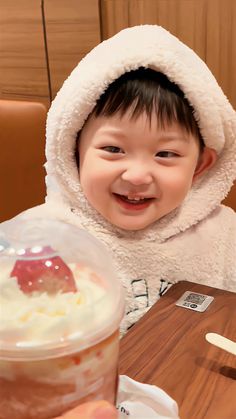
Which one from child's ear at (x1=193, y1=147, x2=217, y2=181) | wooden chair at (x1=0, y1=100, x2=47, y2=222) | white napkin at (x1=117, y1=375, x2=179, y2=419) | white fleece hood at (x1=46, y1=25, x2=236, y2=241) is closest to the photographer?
white napkin at (x1=117, y1=375, x2=179, y2=419)

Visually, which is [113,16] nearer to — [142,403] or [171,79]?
[171,79]

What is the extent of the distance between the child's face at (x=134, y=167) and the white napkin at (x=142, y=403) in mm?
395

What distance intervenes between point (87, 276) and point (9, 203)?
4.23ft

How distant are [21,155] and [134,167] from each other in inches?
32.7

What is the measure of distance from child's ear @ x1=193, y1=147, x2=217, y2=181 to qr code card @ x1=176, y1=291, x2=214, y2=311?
1.01ft

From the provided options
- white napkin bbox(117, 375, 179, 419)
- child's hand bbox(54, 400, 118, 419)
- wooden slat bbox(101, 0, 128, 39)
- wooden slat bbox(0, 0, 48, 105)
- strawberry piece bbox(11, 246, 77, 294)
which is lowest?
wooden slat bbox(0, 0, 48, 105)

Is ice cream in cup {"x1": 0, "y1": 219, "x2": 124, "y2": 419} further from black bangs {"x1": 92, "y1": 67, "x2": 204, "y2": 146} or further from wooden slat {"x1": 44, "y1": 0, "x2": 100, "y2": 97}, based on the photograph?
wooden slat {"x1": 44, "y1": 0, "x2": 100, "y2": 97}

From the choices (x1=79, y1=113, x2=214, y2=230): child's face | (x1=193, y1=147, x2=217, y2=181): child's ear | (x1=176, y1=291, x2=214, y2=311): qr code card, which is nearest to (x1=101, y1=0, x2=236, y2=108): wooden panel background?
(x1=193, y1=147, x2=217, y2=181): child's ear

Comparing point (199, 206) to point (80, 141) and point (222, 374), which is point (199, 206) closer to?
point (80, 141)

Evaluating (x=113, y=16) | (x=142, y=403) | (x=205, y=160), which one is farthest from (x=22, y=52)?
(x=142, y=403)

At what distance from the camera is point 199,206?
1039mm

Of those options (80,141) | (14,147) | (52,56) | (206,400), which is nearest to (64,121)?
(80,141)

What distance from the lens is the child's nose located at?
83cm

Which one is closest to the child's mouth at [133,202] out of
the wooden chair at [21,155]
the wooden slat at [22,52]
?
the wooden chair at [21,155]
